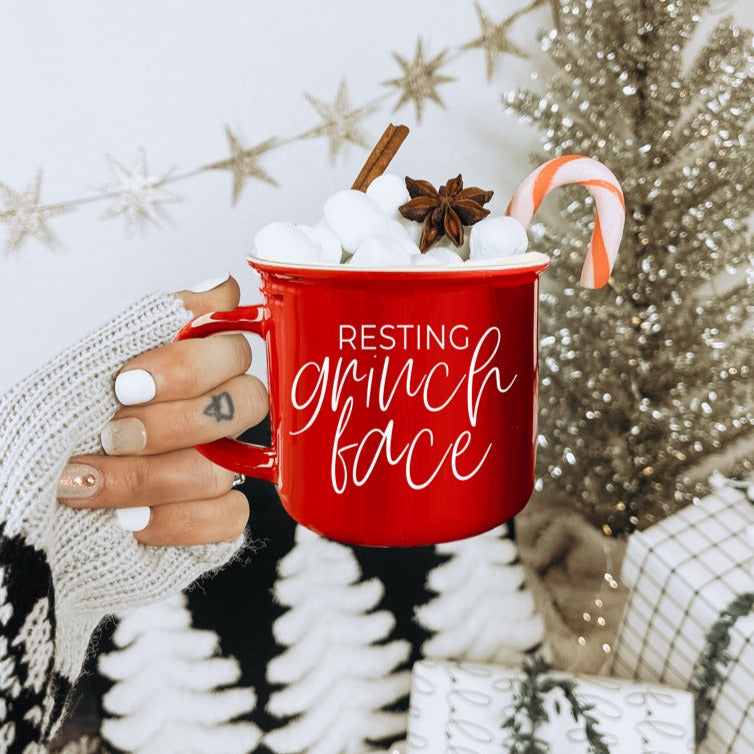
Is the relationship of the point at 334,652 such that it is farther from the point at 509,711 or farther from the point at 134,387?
the point at 134,387

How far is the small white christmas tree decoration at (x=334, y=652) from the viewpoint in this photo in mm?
918

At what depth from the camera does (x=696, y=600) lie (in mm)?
717

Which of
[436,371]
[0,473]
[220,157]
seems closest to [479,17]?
Answer: [220,157]

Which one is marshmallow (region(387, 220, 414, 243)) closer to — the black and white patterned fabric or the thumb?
the thumb

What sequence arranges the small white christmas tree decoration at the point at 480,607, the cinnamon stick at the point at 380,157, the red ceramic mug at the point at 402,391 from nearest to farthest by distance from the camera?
the red ceramic mug at the point at 402,391 < the cinnamon stick at the point at 380,157 < the small white christmas tree decoration at the point at 480,607

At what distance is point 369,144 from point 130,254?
1.15 ft

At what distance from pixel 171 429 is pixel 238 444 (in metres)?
0.10

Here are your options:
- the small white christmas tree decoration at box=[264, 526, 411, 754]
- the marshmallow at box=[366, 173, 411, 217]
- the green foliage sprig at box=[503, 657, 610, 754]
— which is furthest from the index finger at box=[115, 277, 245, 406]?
the green foliage sprig at box=[503, 657, 610, 754]

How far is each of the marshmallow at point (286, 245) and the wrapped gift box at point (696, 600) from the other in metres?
0.58

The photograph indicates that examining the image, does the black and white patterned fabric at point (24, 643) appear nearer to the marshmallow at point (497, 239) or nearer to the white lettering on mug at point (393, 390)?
the white lettering on mug at point (393, 390)

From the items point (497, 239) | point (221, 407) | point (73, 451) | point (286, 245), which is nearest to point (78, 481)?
point (73, 451)

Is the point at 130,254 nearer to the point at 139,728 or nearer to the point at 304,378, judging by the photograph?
the point at 304,378

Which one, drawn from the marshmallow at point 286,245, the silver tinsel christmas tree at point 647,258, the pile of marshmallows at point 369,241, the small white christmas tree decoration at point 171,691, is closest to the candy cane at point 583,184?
the pile of marshmallows at point 369,241

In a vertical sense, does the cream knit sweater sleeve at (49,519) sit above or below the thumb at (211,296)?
below
